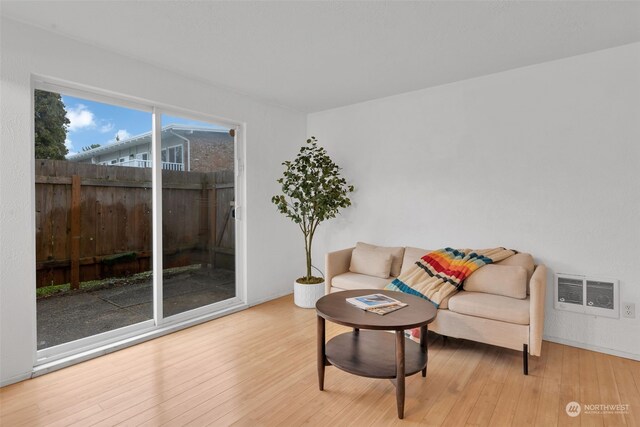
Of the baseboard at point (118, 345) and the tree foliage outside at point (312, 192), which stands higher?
the tree foliage outside at point (312, 192)

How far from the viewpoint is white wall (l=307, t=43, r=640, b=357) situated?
278 centimetres

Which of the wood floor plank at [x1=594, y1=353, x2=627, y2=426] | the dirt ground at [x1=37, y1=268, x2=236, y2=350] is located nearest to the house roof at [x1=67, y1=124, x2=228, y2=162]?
the dirt ground at [x1=37, y1=268, x2=236, y2=350]

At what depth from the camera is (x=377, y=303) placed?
238 centimetres

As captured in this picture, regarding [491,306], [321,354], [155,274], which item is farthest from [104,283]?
[491,306]

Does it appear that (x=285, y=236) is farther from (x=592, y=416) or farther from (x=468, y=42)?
(x=592, y=416)

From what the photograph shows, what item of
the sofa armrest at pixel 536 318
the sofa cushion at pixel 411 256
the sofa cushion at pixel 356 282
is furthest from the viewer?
the sofa cushion at pixel 411 256

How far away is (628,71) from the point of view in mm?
2750

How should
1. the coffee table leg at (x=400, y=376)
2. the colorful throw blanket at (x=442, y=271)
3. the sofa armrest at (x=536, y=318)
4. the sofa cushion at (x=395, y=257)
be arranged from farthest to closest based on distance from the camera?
the sofa cushion at (x=395, y=257) → the colorful throw blanket at (x=442, y=271) → the sofa armrest at (x=536, y=318) → the coffee table leg at (x=400, y=376)

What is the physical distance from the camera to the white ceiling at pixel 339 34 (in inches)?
88.3

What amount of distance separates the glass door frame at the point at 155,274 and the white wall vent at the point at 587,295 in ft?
10.4

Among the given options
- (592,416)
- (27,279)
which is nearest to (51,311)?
(27,279)

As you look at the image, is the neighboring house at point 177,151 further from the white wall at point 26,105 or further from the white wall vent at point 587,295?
the white wall vent at point 587,295

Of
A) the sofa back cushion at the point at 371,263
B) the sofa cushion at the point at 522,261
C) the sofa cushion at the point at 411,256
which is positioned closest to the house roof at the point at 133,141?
the sofa back cushion at the point at 371,263

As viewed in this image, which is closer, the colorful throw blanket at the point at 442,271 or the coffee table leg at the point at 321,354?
the coffee table leg at the point at 321,354
